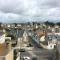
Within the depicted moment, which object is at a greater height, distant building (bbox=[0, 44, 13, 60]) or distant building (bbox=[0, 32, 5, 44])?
distant building (bbox=[0, 32, 5, 44])

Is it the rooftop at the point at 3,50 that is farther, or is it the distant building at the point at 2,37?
the distant building at the point at 2,37

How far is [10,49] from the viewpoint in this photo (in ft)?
6.73

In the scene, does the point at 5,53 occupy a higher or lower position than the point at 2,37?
lower

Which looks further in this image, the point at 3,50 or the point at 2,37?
the point at 2,37

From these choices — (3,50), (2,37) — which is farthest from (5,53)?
(2,37)

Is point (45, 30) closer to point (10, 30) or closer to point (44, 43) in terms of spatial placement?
point (44, 43)

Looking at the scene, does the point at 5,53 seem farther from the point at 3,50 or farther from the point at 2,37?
the point at 2,37

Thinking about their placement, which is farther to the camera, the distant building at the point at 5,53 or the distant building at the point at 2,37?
the distant building at the point at 2,37

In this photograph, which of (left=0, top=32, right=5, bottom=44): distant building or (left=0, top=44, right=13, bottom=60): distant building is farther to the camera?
(left=0, top=32, right=5, bottom=44): distant building

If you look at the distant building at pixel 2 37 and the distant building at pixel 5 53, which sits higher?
the distant building at pixel 2 37

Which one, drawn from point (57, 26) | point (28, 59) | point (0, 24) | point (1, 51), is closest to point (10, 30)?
point (0, 24)

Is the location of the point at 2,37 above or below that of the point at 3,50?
above

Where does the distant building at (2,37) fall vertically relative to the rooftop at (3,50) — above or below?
above

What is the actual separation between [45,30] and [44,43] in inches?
6.6
